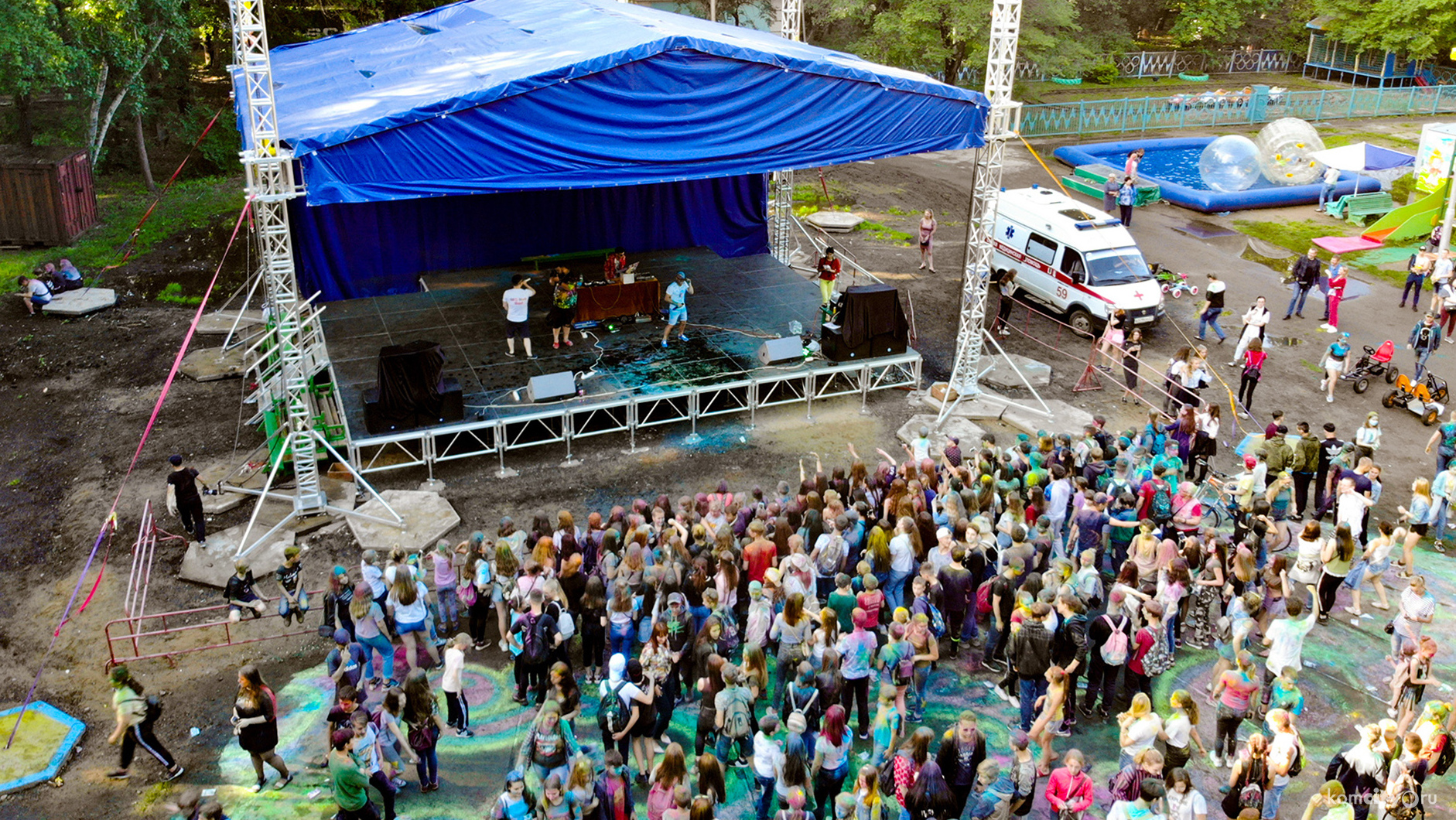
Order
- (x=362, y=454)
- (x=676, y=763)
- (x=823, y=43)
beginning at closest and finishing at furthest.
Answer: (x=676, y=763)
(x=362, y=454)
(x=823, y=43)

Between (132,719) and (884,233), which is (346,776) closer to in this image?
(132,719)

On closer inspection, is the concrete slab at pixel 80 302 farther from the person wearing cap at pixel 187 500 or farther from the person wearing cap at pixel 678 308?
the person wearing cap at pixel 678 308

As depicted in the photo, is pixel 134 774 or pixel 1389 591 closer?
pixel 134 774

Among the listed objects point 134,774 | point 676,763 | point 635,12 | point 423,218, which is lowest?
point 134,774

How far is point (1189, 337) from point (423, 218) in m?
15.3

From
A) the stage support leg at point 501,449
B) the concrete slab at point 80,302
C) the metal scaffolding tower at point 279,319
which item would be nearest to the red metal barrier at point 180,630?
the metal scaffolding tower at point 279,319

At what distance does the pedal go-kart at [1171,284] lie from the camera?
23.2m

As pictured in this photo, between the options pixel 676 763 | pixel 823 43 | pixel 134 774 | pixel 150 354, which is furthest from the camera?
pixel 823 43

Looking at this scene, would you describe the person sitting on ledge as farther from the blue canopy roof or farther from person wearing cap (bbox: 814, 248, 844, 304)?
person wearing cap (bbox: 814, 248, 844, 304)

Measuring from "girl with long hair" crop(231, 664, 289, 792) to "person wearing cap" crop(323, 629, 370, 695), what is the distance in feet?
1.89

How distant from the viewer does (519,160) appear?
15.1 meters

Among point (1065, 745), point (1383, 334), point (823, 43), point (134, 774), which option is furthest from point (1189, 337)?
point (823, 43)

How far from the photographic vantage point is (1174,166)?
35812 mm

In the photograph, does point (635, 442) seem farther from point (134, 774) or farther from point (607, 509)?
point (134, 774)
